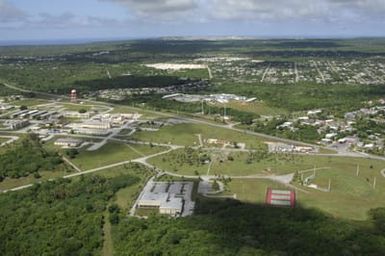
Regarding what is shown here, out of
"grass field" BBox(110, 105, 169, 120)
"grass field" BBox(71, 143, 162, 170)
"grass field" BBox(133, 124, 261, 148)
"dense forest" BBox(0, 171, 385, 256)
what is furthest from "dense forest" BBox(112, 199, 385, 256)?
"grass field" BBox(110, 105, 169, 120)

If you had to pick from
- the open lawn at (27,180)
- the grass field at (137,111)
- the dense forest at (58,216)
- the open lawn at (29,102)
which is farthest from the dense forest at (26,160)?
the open lawn at (29,102)

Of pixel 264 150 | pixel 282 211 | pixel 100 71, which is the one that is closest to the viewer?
pixel 282 211

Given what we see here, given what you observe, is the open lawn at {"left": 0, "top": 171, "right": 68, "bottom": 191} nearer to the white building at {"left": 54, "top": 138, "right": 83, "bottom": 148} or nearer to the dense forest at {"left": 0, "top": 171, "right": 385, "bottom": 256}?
the dense forest at {"left": 0, "top": 171, "right": 385, "bottom": 256}

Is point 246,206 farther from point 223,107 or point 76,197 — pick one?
point 223,107

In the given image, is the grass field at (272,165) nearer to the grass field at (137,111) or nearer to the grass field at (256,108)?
the grass field at (137,111)

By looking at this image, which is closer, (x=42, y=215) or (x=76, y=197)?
(x=42, y=215)

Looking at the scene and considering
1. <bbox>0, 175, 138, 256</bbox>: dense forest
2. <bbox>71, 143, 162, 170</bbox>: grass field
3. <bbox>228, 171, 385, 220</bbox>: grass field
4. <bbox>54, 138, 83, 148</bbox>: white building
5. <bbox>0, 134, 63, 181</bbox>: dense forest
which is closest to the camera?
<bbox>0, 175, 138, 256</bbox>: dense forest

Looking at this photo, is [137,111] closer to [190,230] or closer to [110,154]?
[110,154]

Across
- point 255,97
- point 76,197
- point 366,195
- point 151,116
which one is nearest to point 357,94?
point 255,97
